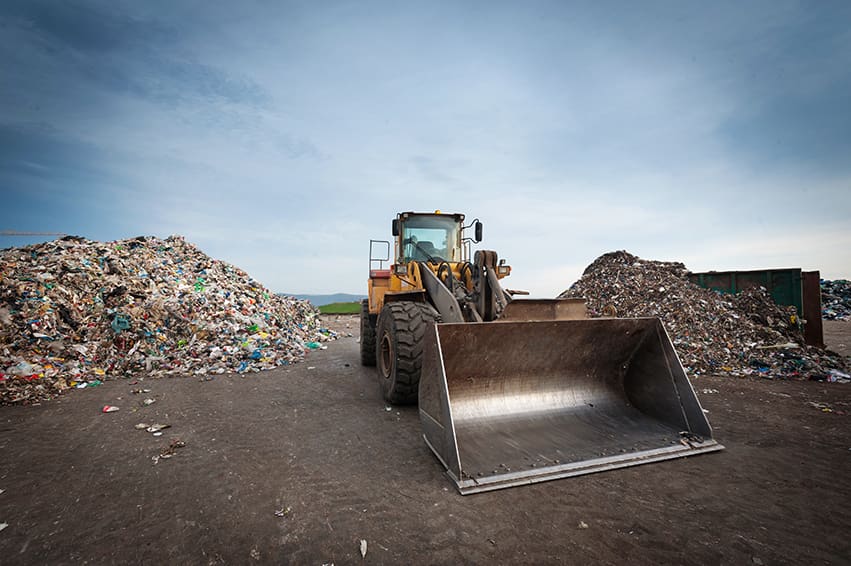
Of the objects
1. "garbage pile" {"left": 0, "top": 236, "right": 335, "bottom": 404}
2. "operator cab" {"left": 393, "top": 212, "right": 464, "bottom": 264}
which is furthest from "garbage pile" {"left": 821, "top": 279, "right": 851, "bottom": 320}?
"garbage pile" {"left": 0, "top": 236, "right": 335, "bottom": 404}

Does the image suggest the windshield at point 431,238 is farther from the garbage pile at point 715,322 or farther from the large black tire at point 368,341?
the garbage pile at point 715,322

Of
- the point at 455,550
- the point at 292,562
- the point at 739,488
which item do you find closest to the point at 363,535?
the point at 292,562

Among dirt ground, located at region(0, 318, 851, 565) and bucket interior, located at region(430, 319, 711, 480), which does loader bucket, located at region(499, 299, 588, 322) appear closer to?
bucket interior, located at region(430, 319, 711, 480)

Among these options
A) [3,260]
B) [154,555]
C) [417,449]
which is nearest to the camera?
[154,555]

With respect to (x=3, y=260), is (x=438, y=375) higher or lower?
lower

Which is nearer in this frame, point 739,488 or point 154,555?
point 154,555

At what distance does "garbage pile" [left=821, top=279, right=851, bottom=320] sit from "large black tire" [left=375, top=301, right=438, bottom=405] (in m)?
17.6

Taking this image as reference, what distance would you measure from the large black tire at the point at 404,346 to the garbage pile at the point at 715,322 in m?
3.30

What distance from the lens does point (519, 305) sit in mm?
4121

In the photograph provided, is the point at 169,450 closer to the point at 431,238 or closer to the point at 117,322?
the point at 431,238

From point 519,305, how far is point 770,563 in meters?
2.53

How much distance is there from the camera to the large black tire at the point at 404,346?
4.38 m

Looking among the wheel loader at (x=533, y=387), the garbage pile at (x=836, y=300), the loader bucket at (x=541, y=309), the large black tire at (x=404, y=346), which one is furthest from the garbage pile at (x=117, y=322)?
the garbage pile at (x=836, y=300)

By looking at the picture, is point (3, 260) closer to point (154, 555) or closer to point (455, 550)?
point (154, 555)
